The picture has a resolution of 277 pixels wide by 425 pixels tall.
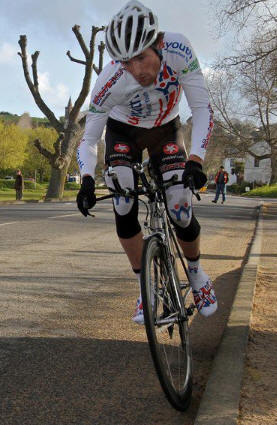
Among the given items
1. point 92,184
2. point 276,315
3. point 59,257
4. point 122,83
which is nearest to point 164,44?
point 122,83

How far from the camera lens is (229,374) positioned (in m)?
2.96

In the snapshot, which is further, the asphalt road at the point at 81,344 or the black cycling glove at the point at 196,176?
the black cycling glove at the point at 196,176

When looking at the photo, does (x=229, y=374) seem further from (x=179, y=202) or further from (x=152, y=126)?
(x=152, y=126)

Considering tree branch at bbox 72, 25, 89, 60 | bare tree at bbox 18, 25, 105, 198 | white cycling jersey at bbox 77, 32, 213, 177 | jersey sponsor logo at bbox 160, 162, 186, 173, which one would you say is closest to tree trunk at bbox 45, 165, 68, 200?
bare tree at bbox 18, 25, 105, 198

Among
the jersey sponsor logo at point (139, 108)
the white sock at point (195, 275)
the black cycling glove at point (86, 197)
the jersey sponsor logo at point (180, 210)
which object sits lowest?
the white sock at point (195, 275)

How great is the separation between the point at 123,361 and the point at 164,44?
6.26 ft

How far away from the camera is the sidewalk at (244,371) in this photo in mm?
2473

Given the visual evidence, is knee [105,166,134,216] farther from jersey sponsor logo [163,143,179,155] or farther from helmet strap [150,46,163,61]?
helmet strap [150,46,163,61]

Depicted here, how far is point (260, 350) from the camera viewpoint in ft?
11.3

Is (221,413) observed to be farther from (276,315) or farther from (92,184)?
(276,315)

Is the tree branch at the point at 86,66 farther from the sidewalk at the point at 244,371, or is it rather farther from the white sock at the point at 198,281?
the white sock at the point at 198,281

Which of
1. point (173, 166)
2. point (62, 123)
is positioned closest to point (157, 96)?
point (173, 166)

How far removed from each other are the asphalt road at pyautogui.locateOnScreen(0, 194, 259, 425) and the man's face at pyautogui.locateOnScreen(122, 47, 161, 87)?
5.49ft

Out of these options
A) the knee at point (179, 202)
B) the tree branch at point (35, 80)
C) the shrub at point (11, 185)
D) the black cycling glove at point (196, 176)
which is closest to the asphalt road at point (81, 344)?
the knee at point (179, 202)
